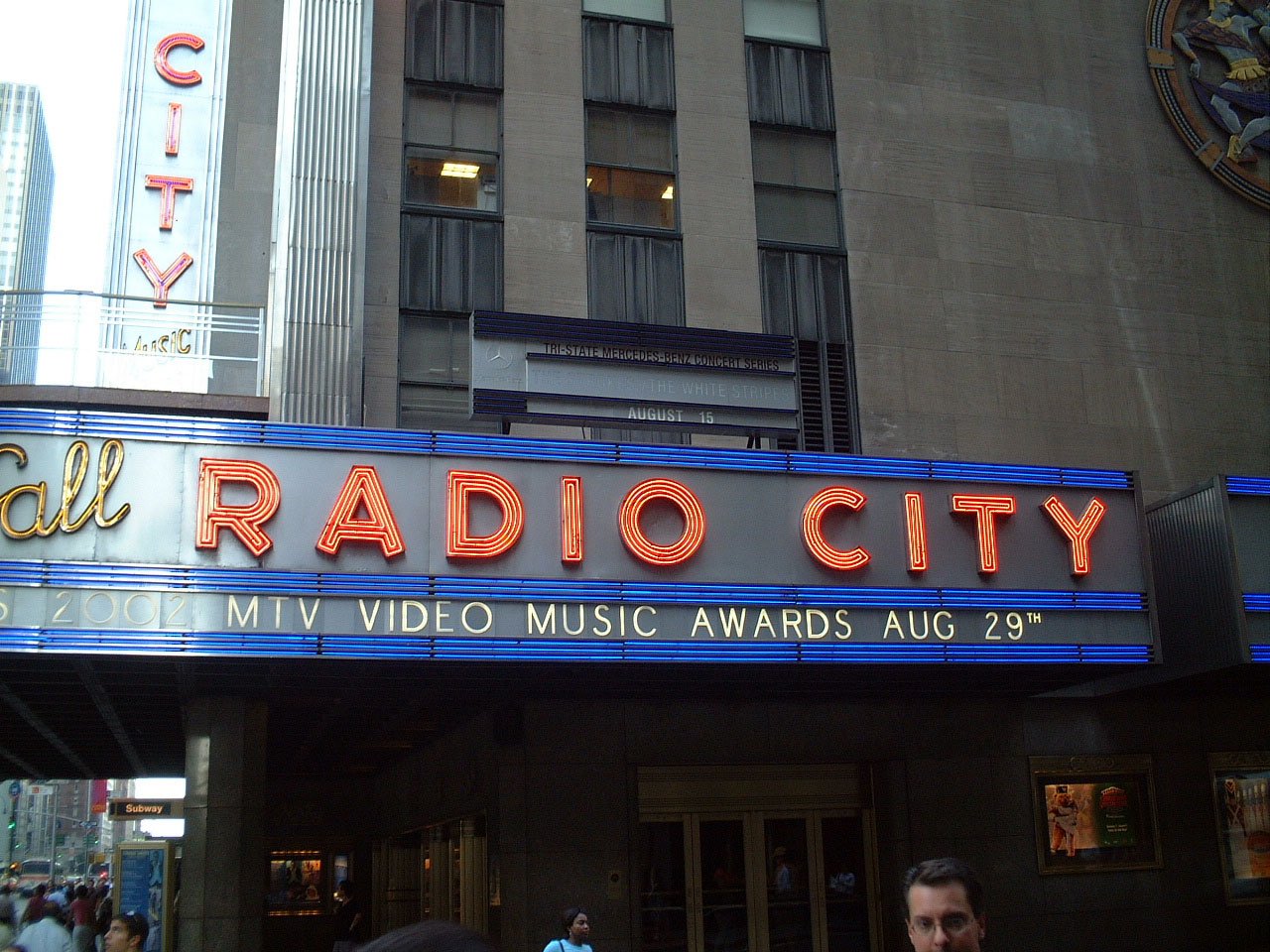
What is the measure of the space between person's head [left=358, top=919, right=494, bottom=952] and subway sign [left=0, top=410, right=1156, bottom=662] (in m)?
12.0

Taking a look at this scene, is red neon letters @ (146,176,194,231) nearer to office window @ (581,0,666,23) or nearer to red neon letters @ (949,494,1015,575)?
office window @ (581,0,666,23)

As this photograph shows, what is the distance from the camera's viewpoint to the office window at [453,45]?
65.6 ft

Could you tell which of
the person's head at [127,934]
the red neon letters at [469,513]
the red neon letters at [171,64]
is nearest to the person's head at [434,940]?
the person's head at [127,934]

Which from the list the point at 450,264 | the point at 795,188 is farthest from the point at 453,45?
the point at 795,188

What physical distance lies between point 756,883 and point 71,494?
10.5 m

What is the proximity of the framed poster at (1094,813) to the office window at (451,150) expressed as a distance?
1164 cm

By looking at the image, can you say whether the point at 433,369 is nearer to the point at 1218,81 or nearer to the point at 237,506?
the point at 237,506

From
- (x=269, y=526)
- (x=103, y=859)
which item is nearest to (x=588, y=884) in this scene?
(x=269, y=526)

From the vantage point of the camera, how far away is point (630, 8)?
21172mm

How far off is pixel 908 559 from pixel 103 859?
88659 millimetres

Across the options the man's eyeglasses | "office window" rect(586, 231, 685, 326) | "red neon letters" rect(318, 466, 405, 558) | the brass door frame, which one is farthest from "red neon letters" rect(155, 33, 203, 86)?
the man's eyeglasses

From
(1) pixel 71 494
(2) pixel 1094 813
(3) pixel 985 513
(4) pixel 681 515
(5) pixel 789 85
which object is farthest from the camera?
(5) pixel 789 85

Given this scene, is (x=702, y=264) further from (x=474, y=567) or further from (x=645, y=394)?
(x=474, y=567)

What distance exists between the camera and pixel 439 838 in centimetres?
2431
